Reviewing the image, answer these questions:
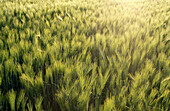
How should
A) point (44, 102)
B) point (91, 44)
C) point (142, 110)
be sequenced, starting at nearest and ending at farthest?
point (142, 110)
point (44, 102)
point (91, 44)

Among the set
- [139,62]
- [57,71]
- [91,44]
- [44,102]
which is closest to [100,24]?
[91,44]

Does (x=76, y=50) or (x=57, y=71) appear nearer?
(x=57, y=71)

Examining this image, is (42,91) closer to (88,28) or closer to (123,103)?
(123,103)

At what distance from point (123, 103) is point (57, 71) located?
286 mm

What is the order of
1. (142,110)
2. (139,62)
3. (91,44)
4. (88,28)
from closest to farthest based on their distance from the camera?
(142,110), (139,62), (91,44), (88,28)

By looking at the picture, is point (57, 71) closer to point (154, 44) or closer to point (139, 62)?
point (139, 62)

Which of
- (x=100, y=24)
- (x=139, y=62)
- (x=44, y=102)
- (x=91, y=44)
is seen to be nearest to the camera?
(x=44, y=102)

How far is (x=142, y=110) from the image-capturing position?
40 centimetres

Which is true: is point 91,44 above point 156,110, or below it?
above

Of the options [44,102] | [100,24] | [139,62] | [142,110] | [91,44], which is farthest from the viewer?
[100,24]

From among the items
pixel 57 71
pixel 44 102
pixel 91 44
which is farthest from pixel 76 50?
pixel 44 102

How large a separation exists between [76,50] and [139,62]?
369 millimetres

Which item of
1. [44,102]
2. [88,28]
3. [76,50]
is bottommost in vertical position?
[44,102]

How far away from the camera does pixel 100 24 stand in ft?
4.53
